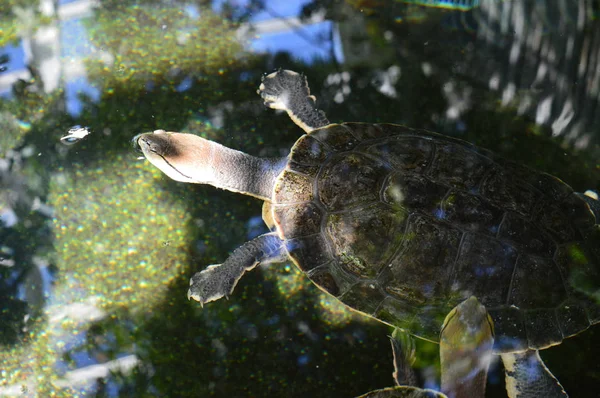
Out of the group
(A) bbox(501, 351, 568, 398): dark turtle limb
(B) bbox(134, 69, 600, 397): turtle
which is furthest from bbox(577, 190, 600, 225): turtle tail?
(A) bbox(501, 351, 568, 398): dark turtle limb

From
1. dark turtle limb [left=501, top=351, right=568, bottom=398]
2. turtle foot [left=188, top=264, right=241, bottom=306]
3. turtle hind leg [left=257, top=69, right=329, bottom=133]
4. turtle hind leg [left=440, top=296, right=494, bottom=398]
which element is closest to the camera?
turtle hind leg [left=440, top=296, right=494, bottom=398]

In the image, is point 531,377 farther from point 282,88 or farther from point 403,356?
point 282,88

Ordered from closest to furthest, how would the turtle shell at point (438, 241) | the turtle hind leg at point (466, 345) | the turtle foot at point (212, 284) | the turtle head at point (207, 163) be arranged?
the turtle hind leg at point (466, 345)
the turtle shell at point (438, 241)
the turtle head at point (207, 163)
the turtle foot at point (212, 284)

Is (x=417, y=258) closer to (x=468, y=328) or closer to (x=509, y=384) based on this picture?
(x=468, y=328)

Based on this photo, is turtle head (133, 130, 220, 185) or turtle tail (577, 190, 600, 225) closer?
turtle head (133, 130, 220, 185)

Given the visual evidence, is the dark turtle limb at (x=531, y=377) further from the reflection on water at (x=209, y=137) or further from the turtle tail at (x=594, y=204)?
the turtle tail at (x=594, y=204)

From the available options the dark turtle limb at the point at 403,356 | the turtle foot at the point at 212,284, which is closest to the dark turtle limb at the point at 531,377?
the dark turtle limb at the point at 403,356

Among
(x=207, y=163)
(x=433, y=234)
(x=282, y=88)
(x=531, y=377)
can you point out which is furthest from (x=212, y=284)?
(x=531, y=377)

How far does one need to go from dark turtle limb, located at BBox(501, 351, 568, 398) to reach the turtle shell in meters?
0.31

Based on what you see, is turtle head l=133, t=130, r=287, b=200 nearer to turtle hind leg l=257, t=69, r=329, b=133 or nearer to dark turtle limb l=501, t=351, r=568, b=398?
turtle hind leg l=257, t=69, r=329, b=133

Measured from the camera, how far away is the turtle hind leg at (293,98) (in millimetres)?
2914

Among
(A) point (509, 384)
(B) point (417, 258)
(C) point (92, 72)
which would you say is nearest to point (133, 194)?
(C) point (92, 72)

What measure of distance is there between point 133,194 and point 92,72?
1042mm

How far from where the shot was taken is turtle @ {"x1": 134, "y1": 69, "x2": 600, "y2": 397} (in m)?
2.12
